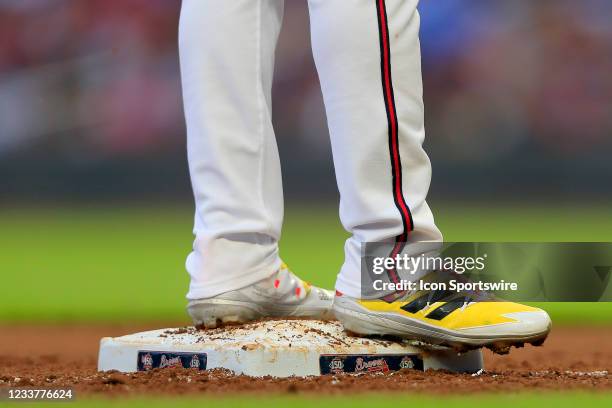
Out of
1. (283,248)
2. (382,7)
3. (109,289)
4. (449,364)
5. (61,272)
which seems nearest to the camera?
(382,7)

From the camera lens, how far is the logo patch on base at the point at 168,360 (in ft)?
5.97

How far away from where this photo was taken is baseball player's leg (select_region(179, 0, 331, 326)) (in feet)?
6.28

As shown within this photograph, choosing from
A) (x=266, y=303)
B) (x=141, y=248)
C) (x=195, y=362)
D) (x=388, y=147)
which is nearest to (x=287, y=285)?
(x=266, y=303)

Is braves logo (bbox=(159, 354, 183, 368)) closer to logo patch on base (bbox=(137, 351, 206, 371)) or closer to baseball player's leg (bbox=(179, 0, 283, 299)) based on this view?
logo patch on base (bbox=(137, 351, 206, 371))

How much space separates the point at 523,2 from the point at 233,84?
26.0ft

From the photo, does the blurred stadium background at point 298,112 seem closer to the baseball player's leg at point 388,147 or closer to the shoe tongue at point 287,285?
the shoe tongue at point 287,285

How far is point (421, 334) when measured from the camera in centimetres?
181

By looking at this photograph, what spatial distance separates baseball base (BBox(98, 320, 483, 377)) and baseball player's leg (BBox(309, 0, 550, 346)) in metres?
0.06

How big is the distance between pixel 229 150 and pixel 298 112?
7258mm

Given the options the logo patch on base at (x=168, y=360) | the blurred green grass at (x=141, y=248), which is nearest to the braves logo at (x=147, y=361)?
the logo patch on base at (x=168, y=360)

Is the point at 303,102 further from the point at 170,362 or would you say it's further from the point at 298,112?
the point at 170,362

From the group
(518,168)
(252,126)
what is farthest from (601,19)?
(252,126)

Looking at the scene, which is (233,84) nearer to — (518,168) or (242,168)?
(242,168)

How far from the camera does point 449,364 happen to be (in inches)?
73.6
